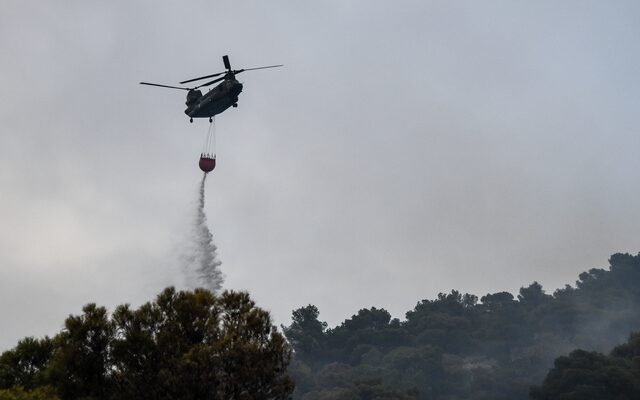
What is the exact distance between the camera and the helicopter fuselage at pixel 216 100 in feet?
271

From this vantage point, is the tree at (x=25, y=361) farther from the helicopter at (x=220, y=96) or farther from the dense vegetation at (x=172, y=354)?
the helicopter at (x=220, y=96)

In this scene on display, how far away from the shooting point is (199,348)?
43.2 metres

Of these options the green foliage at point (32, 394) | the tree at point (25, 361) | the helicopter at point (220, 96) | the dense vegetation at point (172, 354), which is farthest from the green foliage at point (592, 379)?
the green foliage at point (32, 394)

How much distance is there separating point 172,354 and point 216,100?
43104 mm

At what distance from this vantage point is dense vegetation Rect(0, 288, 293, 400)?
42844 mm

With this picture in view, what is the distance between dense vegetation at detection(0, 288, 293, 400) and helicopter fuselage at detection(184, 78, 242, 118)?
128ft

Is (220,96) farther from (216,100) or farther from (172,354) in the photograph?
(172,354)

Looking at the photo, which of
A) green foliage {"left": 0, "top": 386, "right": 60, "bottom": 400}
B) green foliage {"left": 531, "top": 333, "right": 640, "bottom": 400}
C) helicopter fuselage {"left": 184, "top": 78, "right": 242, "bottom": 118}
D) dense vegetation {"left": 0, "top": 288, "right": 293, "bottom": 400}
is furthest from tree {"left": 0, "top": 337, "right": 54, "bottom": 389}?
green foliage {"left": 531, "top": 333, "right": 640, "bottom": 400}

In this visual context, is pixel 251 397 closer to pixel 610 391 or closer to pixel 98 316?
pixel 98 316

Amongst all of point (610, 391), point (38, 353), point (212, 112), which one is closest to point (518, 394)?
point (610, 391)

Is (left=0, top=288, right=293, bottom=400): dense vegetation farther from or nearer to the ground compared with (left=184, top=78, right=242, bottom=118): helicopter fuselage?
nearer to the ground

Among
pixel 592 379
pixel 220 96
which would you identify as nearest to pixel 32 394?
pixel 220 96

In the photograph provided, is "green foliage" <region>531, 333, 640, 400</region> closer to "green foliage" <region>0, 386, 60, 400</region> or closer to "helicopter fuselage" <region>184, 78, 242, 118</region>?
"helicopter fuselage" <region>184, 78, 242, 118</region>

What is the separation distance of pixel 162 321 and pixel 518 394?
129 meters
